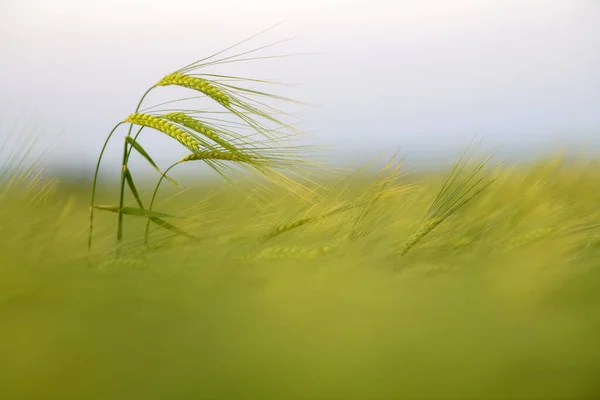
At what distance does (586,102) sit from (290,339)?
583mm

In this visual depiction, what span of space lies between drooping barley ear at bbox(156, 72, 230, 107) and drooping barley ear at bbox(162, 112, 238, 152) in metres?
0.05

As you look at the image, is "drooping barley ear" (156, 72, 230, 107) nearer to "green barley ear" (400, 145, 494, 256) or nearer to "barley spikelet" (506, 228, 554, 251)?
"green barley ear" (400, 145, 494, 256)

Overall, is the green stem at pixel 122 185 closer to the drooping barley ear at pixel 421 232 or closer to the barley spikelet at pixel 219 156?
the barley spikelet at pixel 219 156

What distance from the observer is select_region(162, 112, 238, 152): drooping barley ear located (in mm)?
557

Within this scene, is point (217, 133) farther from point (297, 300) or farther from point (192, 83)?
point (297, 300)

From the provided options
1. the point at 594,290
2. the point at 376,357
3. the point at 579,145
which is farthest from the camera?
the point at 579,145

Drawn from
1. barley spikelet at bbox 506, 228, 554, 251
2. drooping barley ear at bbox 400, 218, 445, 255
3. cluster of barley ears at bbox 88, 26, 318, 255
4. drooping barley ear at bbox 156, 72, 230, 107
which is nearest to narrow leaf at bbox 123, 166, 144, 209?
cluster of barley ears at bbox 88, 26, 318, 255

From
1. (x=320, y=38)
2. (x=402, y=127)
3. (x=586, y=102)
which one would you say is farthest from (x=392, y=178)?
(x=586, y=102)

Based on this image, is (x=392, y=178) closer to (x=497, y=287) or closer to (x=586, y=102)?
(x=497, y=287)

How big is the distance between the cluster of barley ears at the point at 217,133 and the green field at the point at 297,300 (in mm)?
21

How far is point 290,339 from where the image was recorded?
0.46 m

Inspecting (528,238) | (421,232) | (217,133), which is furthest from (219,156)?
(528,238)

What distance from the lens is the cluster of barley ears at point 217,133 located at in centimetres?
56

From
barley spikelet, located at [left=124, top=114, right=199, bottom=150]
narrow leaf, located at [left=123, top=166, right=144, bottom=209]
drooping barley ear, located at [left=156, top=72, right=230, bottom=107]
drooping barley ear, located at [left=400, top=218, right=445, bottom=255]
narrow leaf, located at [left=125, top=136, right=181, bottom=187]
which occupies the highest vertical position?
drooping barley ear, located at [left=156, top=72, right=230, bottom=107]
